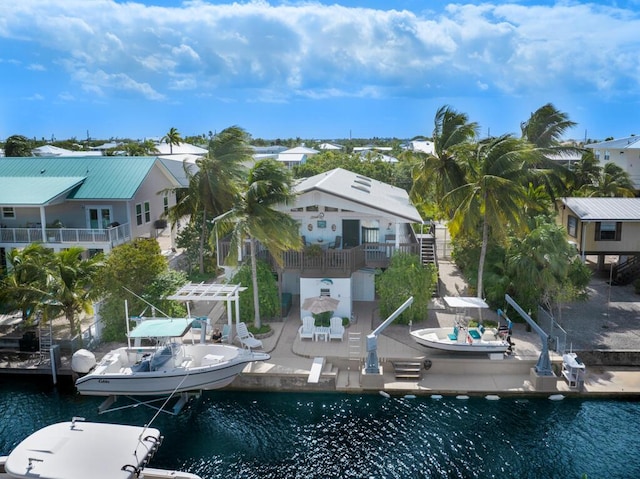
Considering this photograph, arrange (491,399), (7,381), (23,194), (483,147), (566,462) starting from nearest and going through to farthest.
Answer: (566,462), (491,399), (7,381), (483,147), (23,194)

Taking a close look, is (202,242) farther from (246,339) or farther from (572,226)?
(572,226)

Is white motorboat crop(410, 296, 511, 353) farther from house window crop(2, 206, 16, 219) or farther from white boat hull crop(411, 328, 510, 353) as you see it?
house window crop(2, 206, 16, 219)

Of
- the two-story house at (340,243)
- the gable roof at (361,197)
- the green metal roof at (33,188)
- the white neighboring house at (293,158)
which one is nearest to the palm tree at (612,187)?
the gable roof at (361,197)

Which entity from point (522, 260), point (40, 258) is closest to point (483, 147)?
point (522, 260)

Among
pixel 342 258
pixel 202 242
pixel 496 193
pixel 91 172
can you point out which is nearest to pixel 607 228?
pixel 496 193

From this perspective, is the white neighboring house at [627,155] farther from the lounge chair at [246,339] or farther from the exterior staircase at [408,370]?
the lounge chair at [246,339]

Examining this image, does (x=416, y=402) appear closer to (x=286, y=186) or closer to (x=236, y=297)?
(x=236, y=297)
